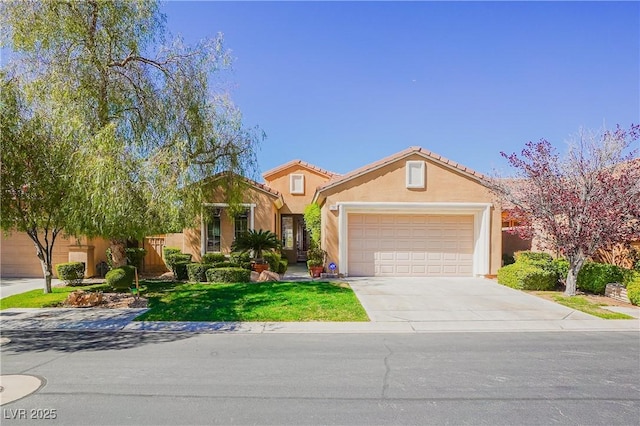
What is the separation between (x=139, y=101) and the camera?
1026cm

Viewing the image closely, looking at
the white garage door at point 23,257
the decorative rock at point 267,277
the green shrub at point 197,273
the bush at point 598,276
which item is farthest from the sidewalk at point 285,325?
the white garage door at point 23,257

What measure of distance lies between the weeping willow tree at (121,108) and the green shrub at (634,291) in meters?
12.2

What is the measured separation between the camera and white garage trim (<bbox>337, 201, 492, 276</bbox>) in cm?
1395

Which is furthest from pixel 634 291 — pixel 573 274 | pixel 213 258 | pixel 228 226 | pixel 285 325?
pixel 228 226

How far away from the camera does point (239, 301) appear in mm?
9516

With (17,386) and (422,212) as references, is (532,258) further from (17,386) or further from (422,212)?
(17,386)

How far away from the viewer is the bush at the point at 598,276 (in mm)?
10930

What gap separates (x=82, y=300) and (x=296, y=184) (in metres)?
13.6

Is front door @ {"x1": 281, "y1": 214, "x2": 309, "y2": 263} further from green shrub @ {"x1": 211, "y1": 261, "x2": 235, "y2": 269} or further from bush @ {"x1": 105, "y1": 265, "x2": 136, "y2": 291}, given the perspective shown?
bush @ {"x1": 105, "y1": 265, "x2": 136, "y2": 291}

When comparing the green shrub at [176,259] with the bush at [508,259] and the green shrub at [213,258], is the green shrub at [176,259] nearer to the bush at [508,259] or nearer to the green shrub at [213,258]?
the green shrub at [213,258]

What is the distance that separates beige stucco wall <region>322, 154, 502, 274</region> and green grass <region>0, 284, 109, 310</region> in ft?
26.8

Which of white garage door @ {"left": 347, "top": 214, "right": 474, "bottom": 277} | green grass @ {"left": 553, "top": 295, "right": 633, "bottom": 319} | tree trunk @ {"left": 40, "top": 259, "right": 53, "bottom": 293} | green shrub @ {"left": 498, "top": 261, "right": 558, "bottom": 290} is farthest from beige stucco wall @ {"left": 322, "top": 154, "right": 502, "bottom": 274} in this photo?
tree trunk @ {"left": 40, "top": 259, "right": 53, "bottom": 293}

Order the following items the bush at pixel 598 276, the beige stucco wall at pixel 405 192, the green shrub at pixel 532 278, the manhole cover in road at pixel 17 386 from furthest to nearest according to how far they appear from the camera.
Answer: the beige stucco wall at pixel 405 192
the green shrub at pixel 532 278
the bush at pixel 598 276
the manhole cover in road at pixel 17 386

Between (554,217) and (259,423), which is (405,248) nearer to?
(554,217)
